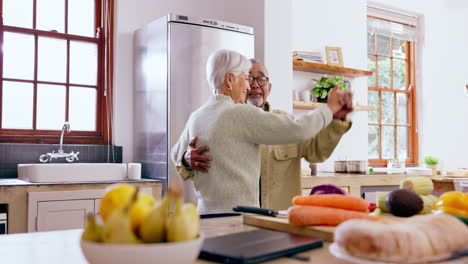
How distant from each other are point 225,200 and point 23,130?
241 cm

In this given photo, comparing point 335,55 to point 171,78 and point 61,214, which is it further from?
point 61,214

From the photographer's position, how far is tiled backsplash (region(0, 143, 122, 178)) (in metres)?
3.53

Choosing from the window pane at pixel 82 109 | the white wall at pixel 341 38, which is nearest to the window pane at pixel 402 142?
the white wall at pixel 341 38

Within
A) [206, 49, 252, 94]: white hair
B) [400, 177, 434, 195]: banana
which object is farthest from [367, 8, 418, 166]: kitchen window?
[400, 177, 434, 195]: banana

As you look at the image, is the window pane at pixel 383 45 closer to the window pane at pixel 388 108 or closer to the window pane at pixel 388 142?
the window pane at pixel 388 108

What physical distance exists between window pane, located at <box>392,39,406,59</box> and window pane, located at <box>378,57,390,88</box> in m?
0.19

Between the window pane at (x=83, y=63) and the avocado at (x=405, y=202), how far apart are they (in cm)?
326

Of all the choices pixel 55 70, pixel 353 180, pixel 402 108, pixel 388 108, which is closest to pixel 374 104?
pixel 388 108

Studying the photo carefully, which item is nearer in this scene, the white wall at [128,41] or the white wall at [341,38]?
the white wall at [128,41]

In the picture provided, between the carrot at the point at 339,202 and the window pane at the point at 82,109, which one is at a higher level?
the window pane at the point at 82,109

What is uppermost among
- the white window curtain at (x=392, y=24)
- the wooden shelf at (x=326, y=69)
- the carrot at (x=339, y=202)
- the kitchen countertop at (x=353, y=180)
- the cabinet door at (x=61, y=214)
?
the white window curtain at (x=392, y=24)

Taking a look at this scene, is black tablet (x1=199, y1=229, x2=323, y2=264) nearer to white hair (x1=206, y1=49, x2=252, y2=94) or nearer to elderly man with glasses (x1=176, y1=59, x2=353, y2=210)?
elderly man with glasses (x1=176, y1=59, x2=353, y2=210)

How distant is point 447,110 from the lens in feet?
21.5

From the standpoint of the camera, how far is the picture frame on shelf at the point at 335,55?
529 cm
